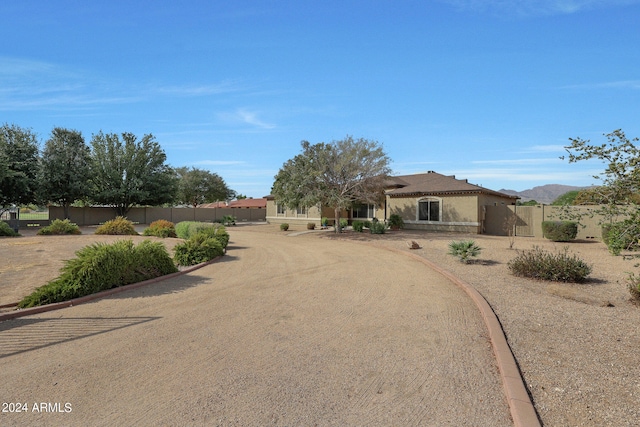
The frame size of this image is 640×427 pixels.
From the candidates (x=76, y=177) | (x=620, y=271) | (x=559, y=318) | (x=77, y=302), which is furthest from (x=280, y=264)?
(x=76, y=177)

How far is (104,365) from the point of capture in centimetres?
418

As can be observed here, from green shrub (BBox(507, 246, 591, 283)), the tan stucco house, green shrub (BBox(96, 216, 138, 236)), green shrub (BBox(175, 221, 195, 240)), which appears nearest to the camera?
green shrub (BBox(507, 246, 591, 283))

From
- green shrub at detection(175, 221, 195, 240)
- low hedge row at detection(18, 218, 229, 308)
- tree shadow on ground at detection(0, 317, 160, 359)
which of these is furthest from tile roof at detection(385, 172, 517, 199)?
tree shadow on ground at detection(0, 317, 160, 359)

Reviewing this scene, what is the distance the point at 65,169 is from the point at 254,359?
33660mm

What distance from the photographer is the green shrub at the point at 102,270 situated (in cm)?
673

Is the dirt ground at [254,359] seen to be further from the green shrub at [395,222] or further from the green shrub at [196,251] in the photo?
the green shrub at [395,222]

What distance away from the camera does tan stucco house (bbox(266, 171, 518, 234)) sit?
23.1m

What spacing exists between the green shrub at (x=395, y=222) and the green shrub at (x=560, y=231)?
8691mm

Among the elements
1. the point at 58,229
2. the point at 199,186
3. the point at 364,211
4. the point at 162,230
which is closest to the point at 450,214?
the point at 364,211

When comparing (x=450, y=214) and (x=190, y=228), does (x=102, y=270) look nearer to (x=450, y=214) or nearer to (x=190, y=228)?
(x=190, y=228)

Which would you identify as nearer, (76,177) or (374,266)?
(374,266)

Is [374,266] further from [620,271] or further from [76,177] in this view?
[76,177]

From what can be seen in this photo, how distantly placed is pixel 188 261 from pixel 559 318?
9.72 meters

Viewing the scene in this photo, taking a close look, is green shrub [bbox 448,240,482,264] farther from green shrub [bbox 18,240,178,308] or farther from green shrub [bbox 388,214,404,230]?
green shrub [bbox 388,214,404,230]
